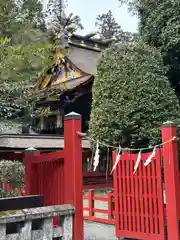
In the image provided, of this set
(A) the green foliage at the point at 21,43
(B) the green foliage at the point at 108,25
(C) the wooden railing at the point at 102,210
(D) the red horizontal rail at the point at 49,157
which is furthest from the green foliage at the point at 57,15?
(B) the green foliage at the point at 108,25

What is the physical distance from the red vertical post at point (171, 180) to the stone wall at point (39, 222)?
1839 mm

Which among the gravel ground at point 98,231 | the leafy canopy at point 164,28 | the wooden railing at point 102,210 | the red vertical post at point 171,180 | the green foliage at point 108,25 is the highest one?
the green foliage at point 108,25

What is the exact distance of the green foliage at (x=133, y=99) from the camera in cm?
1193

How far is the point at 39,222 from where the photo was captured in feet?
12.7

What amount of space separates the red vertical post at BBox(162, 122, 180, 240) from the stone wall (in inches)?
72.4

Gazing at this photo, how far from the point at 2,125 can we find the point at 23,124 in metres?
0.40

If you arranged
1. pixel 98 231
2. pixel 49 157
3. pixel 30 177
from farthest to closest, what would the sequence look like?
pixel 98 231 < pixel 30 177 < pixel 49 157

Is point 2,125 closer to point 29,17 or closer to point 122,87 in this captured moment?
point 29,17

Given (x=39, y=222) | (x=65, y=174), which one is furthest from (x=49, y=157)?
(x=39, y=222)

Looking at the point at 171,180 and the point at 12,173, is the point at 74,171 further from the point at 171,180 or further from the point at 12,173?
the point at 12,173

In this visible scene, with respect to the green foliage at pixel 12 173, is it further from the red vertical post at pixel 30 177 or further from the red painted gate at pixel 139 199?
the red painted gate at pixel 139 199

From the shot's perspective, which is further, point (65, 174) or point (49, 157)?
point (49, 157)

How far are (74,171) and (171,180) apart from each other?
1.82 metres

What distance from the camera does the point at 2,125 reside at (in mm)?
6367
